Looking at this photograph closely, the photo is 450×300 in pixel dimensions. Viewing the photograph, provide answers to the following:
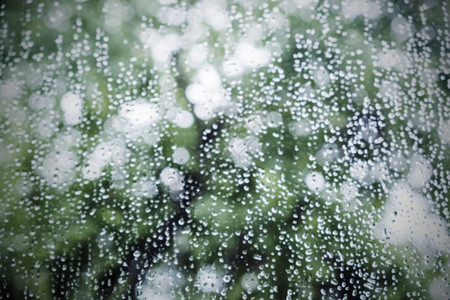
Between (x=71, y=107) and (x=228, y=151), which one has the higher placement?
(x=71, y=107)

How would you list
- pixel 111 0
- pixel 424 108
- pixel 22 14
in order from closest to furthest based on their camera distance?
pixel 22 14 < pixel 424 108 < pixel 111 0

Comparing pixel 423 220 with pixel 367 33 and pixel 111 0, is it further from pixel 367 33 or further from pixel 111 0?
pixel 111 0

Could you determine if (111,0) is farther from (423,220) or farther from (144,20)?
(423,220)

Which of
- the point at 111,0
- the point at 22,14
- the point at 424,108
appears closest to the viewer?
the point at 22,14

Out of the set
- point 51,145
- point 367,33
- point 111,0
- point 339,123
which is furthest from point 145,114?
point 367,33

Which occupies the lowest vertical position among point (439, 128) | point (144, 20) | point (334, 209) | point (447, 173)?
point (334, 209)

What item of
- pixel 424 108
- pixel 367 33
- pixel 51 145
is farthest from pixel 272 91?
pixel 51 145

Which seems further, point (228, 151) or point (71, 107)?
point (228, 151)

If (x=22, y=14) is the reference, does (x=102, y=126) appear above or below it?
below

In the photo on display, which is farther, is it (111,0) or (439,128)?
(111,0)
